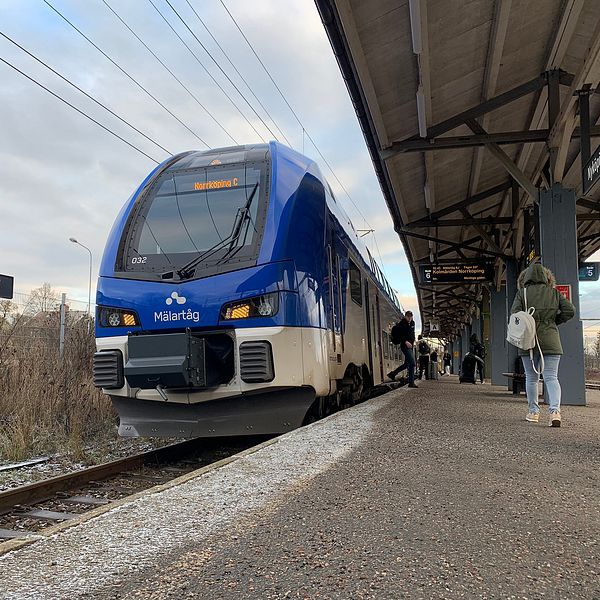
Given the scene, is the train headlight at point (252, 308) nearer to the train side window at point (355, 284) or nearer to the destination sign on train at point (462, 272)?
the train side window at point (355, 284)

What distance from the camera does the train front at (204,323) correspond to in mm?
5723

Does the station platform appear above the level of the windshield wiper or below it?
below

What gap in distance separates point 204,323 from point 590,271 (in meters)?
14.2

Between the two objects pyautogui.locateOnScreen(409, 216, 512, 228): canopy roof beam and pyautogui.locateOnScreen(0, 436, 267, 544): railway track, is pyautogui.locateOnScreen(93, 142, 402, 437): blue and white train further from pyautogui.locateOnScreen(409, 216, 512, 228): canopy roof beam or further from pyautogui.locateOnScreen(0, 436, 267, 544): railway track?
pyautogui.locateOnScreen(409, 216, 512, 228): canopy roof beam

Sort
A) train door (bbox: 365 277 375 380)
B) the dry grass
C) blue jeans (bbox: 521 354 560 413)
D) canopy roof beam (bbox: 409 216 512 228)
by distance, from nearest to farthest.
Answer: blue jeans (bbox: 521 354 560 413), the dry grass, train door (bbox: 365 277 375 380), canopy roof beam (bbox: 409 216 512 228)

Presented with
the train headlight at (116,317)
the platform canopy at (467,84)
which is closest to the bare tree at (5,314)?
the train headlight at (116,317)

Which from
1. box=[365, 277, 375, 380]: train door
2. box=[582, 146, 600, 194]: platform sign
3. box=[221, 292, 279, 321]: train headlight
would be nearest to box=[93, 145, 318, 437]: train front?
box=[221, 292, 279, 321]: train headlight

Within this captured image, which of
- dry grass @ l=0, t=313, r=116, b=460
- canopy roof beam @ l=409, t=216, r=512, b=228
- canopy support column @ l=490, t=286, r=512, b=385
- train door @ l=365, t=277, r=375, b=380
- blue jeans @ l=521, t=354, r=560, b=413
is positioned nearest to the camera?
blue jeans @ l=521, t=354, r=560, b=413

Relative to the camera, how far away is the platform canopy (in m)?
6.64

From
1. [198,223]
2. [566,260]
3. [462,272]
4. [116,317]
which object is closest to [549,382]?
[566,260]

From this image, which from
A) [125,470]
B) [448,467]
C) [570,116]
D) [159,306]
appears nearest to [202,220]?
[159,306]

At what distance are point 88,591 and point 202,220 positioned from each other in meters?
4.81

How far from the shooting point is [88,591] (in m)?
2.12

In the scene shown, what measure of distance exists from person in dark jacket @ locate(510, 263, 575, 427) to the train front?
2.59 meters
